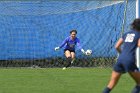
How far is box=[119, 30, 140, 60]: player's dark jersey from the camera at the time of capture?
10383mm

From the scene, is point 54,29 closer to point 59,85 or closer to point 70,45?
point 70,45

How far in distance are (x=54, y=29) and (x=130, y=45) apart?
14.1 metres

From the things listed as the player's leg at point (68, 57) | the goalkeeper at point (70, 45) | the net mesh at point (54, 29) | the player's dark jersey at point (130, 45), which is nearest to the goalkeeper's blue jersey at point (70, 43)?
the goalkeeper at point (70, 45)

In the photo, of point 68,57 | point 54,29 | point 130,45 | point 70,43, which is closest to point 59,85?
point 130,45

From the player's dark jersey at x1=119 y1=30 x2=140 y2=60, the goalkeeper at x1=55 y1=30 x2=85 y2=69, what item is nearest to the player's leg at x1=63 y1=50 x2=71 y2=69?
the goalkeeper at x1=55 y1=30 x2=85 y2=69

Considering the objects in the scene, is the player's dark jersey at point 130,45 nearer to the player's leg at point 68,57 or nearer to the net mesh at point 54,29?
the player's leg at point 68,57

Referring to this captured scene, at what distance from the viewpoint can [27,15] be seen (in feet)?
79.0

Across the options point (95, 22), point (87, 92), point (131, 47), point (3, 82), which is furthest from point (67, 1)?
point (131, 47)

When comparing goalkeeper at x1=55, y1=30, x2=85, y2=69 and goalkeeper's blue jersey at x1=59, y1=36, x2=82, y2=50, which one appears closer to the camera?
goalkeeper at x1=55, y1=30, x2=85, y2=69

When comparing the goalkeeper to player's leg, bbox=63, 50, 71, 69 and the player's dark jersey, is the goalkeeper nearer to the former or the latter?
player's leg, bbox=63, 50, 71, 69

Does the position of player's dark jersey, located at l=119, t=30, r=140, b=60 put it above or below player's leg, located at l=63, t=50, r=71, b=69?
above

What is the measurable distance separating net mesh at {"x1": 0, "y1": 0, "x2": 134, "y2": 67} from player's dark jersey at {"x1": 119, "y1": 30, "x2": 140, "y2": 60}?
517 inches

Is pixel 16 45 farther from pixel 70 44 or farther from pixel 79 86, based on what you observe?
pixel 79 86

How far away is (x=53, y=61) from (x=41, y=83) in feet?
29.6
